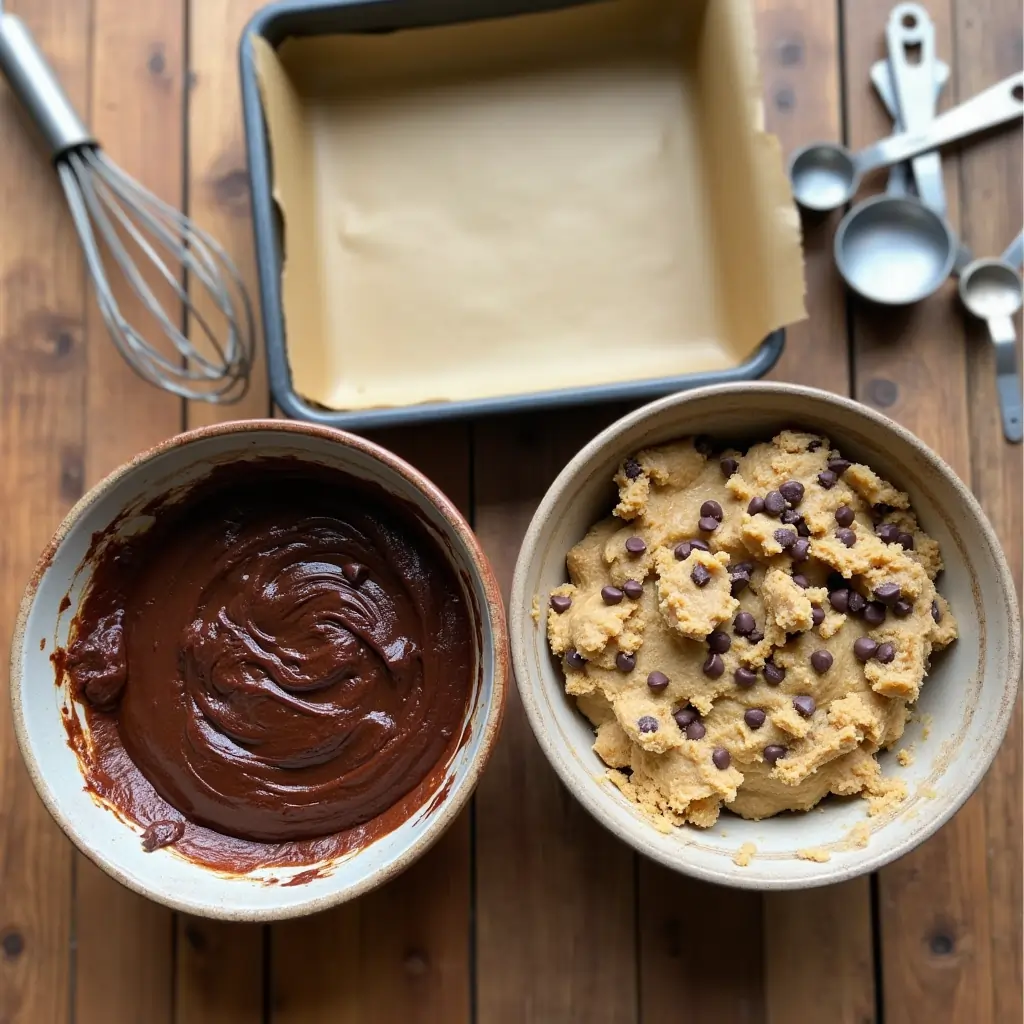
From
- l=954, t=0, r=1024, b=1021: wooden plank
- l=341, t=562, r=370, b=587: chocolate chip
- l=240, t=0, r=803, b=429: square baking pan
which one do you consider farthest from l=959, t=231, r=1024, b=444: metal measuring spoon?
l=341, t=562, r=370, b=587: chocolate chip

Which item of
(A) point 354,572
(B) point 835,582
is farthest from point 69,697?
(B) point 835,582

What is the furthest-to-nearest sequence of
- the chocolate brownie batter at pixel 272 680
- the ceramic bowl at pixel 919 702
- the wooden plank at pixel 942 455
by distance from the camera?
1. the wooden plank at pixel 942 455
2. the chocolate brownie batter at pixel 272 680
3. the ceramic bowl at pixel 919 702

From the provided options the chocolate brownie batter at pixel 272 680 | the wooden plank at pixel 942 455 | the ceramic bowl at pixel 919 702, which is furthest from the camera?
the wooden plank at pixel 942 455

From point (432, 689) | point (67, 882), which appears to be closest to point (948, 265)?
point (432, 689)

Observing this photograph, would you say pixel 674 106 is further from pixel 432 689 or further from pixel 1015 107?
pixel 432 689

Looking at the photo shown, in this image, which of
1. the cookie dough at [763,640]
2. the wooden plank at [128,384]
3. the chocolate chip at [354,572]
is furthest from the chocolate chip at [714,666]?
the wooden plank at [128,384]

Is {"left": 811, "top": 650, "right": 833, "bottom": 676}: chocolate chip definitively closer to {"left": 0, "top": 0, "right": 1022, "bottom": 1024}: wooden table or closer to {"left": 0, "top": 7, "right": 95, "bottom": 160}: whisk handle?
{"left": 0, "top": 0, "right": 1022, "bottom": 1024}: wooden table

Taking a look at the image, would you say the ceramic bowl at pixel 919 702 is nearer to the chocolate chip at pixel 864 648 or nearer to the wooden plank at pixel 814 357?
the chocolate chip at pixel 864 648
